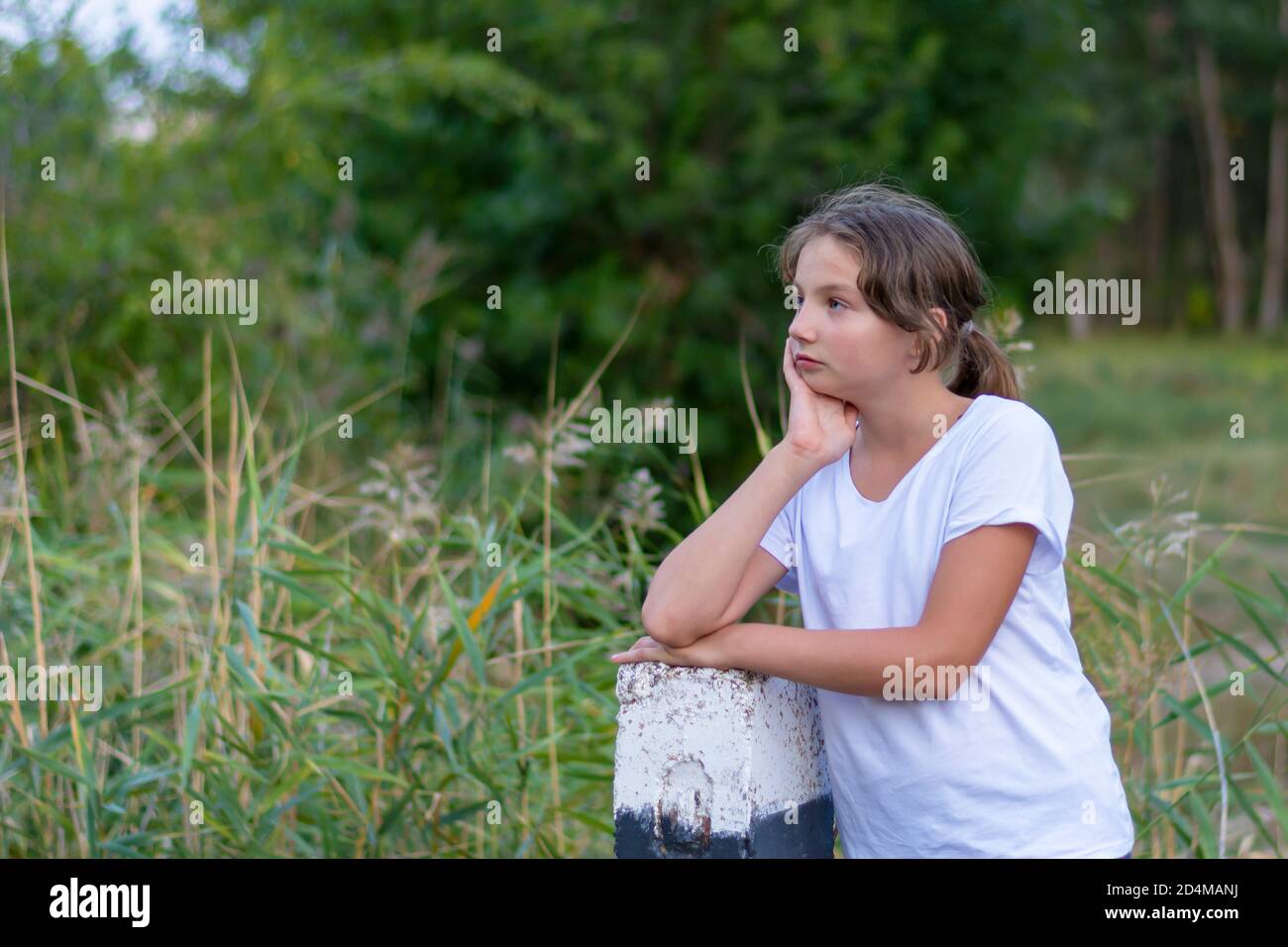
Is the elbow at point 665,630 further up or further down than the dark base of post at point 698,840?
further up

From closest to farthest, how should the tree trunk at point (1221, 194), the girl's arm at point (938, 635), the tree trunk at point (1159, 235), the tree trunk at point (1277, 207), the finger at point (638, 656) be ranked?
the girl's arm at point (938, 635), the finger at point (638, 656), the tree trunk at point (1277, 207), the tree trunk at point (1221, 194), the tree trunk at point (1159, 235)

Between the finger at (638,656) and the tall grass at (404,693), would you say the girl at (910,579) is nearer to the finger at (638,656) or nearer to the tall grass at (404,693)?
the finger at (638,656)

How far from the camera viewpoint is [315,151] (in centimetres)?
711

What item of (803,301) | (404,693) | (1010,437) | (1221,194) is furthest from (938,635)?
(1221,194)

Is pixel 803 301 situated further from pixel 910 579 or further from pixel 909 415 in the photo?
pixel 910 579

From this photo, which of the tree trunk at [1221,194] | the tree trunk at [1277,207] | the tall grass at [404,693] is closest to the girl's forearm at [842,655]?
the tall grass at [404,693]

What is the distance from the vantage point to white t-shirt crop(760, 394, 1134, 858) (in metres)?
1.88

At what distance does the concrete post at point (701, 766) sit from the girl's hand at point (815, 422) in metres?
0.33

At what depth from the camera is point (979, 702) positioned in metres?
1.91

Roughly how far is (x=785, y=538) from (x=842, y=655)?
1.06 feet

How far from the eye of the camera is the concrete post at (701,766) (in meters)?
1.91

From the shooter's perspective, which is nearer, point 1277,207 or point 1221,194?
point 1277,207

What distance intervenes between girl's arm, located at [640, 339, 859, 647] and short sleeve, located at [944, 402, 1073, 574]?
0.21m

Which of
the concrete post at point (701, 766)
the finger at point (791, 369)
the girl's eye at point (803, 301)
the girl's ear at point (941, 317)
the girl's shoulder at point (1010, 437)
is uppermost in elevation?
the girl's eye at point (803, 301)
